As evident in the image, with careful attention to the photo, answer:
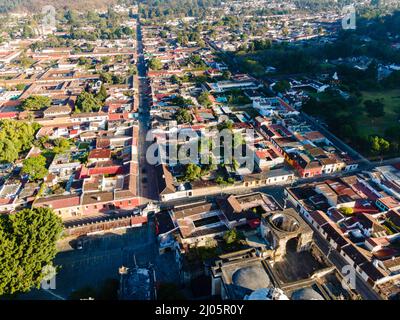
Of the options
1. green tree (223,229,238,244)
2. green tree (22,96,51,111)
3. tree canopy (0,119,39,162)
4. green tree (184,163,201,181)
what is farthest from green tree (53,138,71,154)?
green tree (223,229,238,244)

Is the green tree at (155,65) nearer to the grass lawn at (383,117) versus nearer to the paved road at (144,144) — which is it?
the paved road at (144,144)

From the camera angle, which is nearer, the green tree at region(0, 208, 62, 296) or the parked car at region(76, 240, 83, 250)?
the green tree at region(0, 208, 62, 296)

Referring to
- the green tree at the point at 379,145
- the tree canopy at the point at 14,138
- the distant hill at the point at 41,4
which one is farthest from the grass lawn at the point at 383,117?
the distant hill at the point at 41,4

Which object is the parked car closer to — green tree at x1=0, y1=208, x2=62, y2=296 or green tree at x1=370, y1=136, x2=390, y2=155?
green tree at x1=0, y1=208, x2=62, y2=296

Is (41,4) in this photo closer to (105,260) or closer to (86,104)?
(86,104)

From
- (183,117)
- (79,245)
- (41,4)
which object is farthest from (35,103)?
(41,4)
